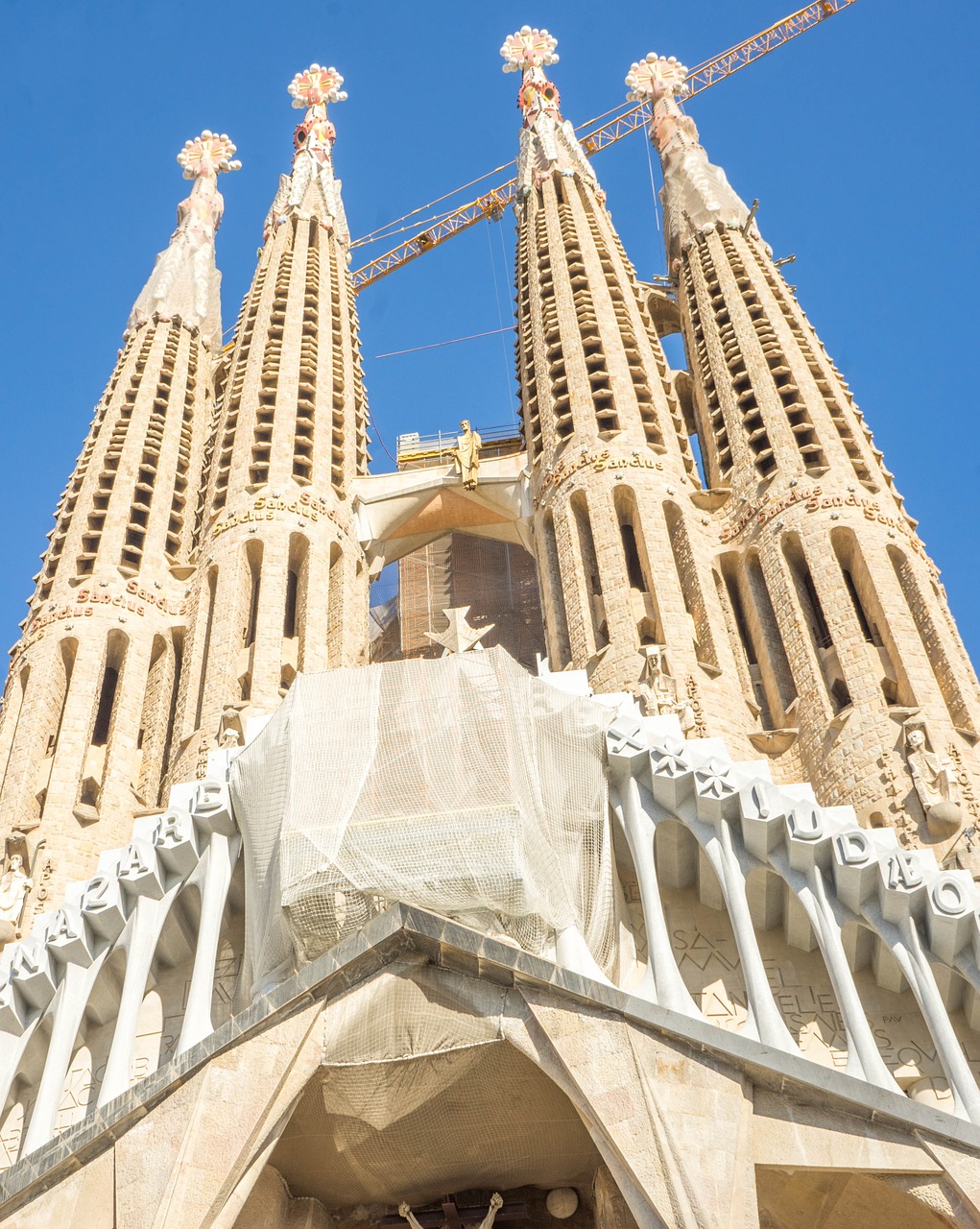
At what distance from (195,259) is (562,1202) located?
22.4 metres

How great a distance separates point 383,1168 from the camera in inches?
506

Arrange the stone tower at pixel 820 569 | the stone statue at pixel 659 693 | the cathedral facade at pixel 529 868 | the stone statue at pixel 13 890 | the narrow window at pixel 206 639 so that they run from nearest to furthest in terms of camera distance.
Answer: the cathedral facade at pixel 529 868 < the stone statue at pixel 13 890 < the stone tower at pixel 820 569 < the stone statue at pixel 659 693 < the narrow window at pixel 206 639

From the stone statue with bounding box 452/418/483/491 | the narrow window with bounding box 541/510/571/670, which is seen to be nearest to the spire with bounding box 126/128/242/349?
the stone statue with bounding box 452/418/483/491

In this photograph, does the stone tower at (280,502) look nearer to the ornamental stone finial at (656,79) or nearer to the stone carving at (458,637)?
the stone carving at (458,637)

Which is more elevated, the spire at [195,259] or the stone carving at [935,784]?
the spire at [195,259]

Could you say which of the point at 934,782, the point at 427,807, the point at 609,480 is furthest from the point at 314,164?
the point at 427,807

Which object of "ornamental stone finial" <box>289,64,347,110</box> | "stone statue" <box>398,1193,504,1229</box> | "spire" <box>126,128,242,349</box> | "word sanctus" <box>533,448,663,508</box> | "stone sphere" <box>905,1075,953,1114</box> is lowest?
"stone statue" <box>398,1193,504,1229</box>

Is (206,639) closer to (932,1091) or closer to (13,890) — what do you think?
(13,890)

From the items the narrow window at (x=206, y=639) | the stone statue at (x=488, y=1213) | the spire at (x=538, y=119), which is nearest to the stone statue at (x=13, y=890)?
the narrow window at (x=206, y=639)

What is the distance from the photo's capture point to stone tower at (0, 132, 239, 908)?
1955 cm

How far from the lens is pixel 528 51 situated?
35812mm

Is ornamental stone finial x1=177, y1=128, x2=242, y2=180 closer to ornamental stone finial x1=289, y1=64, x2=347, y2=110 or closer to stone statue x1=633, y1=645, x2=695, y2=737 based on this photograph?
ornamental stone finial x1=289, y1=64, x2=347, y2=110

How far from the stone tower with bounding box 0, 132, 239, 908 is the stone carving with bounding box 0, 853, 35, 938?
256 millimetres

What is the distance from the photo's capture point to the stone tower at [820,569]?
57.9 ft
